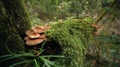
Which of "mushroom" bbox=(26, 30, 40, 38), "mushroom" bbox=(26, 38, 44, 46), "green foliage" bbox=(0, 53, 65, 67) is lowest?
"green foliage" bbox=(0, 53, 65, 67)

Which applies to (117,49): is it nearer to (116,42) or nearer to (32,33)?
(116,42)

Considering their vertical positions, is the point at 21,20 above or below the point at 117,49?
above

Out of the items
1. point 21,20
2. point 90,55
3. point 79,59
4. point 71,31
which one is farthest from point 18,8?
point 90,55

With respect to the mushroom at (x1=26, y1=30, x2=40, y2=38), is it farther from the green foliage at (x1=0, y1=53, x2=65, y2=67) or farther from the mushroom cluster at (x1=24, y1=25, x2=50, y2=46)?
the green foliage at (x1=0, y1=53, x2=65, y2=67)

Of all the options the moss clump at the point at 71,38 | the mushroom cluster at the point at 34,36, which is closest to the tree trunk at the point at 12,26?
the mushroom cluster at the point at 34,36

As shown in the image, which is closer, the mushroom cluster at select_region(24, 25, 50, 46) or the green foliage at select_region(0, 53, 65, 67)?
the green foliage at select_region(0, 53, 65, 67)

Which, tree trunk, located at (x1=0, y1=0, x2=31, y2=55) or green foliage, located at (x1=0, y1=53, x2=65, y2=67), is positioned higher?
tree trunk, located at (x1=0, y1=0, x2=31, y2=55)

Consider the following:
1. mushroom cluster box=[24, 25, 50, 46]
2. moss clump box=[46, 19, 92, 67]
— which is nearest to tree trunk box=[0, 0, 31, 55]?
mushroom cluster box=[24, 25, 50, 46]

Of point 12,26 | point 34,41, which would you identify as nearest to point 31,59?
point 34,41
